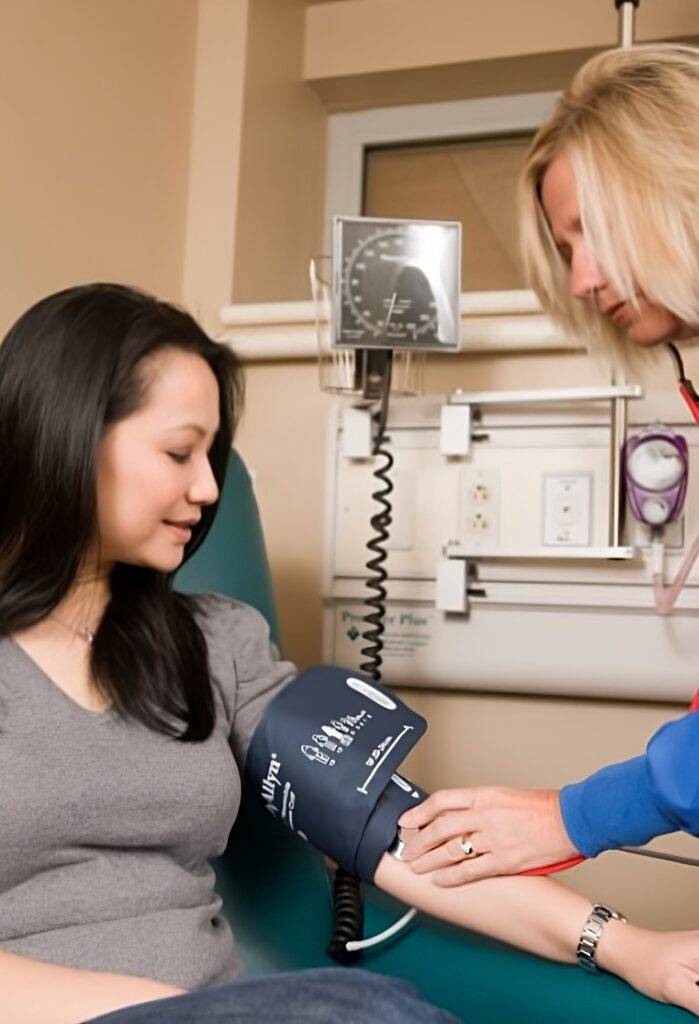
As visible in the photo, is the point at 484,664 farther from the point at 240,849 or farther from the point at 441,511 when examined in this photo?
the point at 240,849

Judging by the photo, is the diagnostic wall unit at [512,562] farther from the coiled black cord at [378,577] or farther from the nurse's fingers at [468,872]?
the nurse's fingers at [468,872]

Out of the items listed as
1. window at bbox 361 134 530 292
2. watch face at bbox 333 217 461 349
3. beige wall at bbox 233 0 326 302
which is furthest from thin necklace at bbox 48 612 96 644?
window at bbox 361 134 530 292

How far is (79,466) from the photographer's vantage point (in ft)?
3.79

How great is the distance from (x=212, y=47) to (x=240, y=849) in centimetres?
155

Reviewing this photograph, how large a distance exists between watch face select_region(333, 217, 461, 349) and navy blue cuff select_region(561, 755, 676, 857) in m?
0.77

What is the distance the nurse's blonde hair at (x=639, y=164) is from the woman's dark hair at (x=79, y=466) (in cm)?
45

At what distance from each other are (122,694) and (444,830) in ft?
1.20

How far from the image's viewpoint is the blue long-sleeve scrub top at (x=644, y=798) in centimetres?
105

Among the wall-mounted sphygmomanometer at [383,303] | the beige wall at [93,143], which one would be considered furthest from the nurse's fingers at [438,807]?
the beige wall at [93,143]

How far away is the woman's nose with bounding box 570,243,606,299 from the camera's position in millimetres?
1274

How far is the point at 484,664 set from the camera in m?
1.92

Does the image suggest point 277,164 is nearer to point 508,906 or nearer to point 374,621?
point 374,621

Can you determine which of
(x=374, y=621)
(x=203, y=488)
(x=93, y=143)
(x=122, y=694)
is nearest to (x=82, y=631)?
(x=122, y=694)

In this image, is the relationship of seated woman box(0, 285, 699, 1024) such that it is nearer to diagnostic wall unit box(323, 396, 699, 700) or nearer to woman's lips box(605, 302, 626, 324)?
woman's lips box(605, 302, 626, 324)
